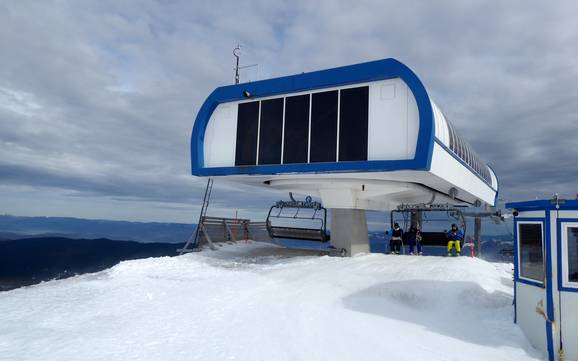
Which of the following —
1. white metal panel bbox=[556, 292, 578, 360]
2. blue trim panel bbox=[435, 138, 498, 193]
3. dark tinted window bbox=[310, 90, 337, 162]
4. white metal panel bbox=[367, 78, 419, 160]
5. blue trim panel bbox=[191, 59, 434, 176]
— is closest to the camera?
white metal panel bbox=[556, 292, 578, 360]

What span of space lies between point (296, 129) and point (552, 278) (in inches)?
510

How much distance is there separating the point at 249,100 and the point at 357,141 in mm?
6819

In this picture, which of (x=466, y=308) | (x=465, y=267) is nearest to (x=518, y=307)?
(x=466, y=308)

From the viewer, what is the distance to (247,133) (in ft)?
66.6

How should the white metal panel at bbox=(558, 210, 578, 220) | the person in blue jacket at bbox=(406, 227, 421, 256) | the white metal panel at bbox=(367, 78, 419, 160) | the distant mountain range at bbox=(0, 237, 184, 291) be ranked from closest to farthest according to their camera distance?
the white metal panel at bbox=(558, 210, 578, 220)
the white metal panel at bbox=(367, 78, 419, 160)
the person in blue jacket at bbox=(406, 227, 421, 256)
the distant mountain range at bbox=(0, 237, 184, 291)

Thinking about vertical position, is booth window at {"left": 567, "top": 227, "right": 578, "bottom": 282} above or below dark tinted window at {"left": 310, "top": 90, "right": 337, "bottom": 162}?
below

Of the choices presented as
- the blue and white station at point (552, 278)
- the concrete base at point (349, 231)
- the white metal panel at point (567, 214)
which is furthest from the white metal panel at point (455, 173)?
the white metal panel at point (567, 214)

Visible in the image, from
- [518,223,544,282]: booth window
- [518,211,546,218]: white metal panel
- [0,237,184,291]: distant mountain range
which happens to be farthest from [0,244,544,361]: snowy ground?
[0,237,184,291]: distant mountain range

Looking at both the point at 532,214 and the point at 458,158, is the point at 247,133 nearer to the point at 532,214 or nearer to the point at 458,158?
the point at 458,158

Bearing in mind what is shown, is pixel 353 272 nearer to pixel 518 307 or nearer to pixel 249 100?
pixel 518 307

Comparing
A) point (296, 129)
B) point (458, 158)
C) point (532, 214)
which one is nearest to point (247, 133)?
point (296, 129)

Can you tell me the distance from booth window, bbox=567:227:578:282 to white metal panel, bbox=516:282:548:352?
2.21 feet

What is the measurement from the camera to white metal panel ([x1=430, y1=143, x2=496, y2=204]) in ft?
55.1

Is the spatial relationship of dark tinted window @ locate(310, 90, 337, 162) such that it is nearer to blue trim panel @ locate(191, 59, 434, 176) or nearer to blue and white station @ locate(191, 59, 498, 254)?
blue and white station @ locate(191, 59, 498, 254)
